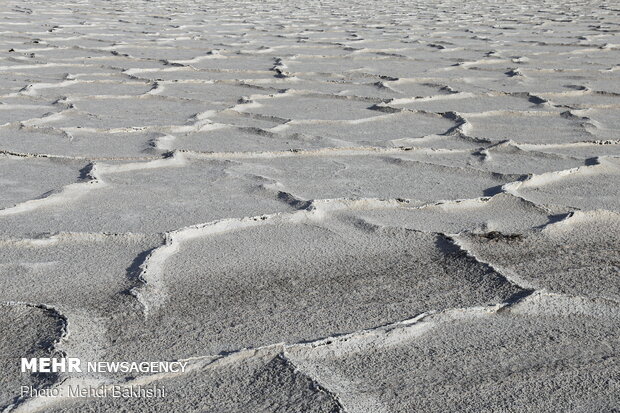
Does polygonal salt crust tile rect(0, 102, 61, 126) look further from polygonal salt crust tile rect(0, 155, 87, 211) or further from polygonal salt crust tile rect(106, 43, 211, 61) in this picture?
polygonal salt crust tile rect(106, 43, 211, 61)

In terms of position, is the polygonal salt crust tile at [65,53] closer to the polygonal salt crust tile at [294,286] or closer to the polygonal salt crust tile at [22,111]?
the polygonal salt crust tile at [22,111]

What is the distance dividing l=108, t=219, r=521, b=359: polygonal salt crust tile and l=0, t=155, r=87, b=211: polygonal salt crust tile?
565mm

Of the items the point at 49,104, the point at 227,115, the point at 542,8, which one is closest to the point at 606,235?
the point at 227,115

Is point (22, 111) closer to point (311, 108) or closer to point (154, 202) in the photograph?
point (311, 108)

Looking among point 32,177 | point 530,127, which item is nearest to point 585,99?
point 530,127

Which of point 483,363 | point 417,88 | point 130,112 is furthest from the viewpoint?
point 417,88

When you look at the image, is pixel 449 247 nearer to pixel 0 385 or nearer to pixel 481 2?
pixel 0 385

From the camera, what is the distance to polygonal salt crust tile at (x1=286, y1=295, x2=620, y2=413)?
4.58 ft

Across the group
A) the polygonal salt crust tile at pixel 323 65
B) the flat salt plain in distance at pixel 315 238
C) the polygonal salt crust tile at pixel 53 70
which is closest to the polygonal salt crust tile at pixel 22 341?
the flat salt plain in distance at pixel 315 238

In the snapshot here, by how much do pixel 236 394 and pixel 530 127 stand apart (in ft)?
7.49

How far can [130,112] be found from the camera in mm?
3658

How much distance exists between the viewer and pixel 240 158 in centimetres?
291

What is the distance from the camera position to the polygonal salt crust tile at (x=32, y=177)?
242cm

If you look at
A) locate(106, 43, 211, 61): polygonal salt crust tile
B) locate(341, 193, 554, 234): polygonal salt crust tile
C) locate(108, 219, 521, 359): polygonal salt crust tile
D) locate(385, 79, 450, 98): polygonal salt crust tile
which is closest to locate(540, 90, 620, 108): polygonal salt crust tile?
locate(385, 79, 450, 98): polygonal salt crust tile
